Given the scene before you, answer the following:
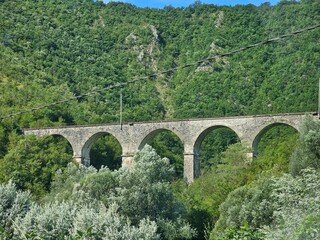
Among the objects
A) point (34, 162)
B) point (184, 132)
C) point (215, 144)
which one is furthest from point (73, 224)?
point (215, 144)

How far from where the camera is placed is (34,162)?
42.7 meters

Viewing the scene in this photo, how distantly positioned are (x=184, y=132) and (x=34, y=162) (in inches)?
379

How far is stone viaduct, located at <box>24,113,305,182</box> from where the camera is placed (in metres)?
39.2

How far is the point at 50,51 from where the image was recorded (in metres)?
84.1

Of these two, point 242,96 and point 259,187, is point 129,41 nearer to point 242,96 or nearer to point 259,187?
point 242,96

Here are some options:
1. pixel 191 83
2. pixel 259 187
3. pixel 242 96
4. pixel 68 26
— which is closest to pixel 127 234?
pixel 259 187

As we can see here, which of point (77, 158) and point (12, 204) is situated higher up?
point (12, 204)

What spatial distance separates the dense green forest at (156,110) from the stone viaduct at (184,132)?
0.89 m

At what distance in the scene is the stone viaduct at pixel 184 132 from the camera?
129 ft

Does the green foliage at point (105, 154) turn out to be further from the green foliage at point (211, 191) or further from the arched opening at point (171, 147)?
the green foliage at point (211, 191)

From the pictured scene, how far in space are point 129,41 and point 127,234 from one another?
82209mm

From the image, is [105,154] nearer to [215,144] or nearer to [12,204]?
[215,144]

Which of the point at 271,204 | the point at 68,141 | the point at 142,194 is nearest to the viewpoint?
the point at 271,204

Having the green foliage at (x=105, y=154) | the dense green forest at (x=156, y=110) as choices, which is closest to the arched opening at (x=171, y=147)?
the dense green forest at (x=156, y=110)
